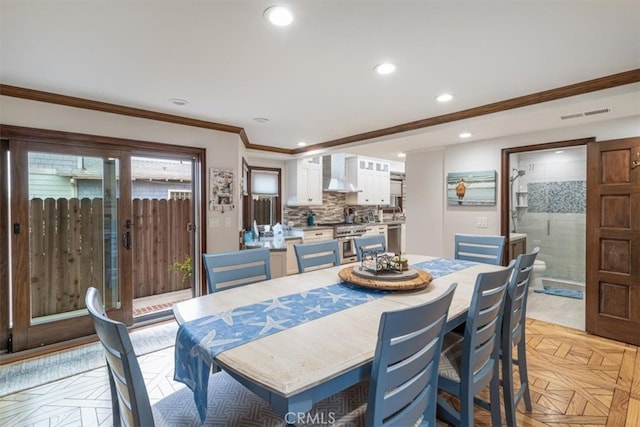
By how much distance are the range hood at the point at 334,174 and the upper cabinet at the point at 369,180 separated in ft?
0.80

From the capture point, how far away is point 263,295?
5.85 ft

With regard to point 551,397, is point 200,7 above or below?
above

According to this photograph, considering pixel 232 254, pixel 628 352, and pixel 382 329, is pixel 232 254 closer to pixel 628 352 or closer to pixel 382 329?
pixel 382 329

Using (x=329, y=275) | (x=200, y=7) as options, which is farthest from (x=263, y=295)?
(x=200, y=7)

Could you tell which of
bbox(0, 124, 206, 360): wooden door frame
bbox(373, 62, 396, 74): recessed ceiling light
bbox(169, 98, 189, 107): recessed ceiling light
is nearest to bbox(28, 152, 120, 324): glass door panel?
bbox(0, 124, 206, 360): wooden door frame

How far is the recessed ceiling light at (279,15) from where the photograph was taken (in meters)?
1.53

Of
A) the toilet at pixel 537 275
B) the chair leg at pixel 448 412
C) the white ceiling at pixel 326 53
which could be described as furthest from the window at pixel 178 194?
the toilet at pixel 537 275

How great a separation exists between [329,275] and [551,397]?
179 cm

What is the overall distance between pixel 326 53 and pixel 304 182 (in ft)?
13.0

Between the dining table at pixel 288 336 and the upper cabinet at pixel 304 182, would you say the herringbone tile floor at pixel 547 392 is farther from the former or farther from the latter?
the upper cabinet at pixel 304 182

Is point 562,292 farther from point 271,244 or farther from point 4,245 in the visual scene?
point 4,245

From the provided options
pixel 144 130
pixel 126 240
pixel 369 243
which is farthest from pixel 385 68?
pixel 126 240

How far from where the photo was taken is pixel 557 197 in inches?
200

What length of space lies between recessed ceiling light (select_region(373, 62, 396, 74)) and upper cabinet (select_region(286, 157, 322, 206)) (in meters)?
3.55
